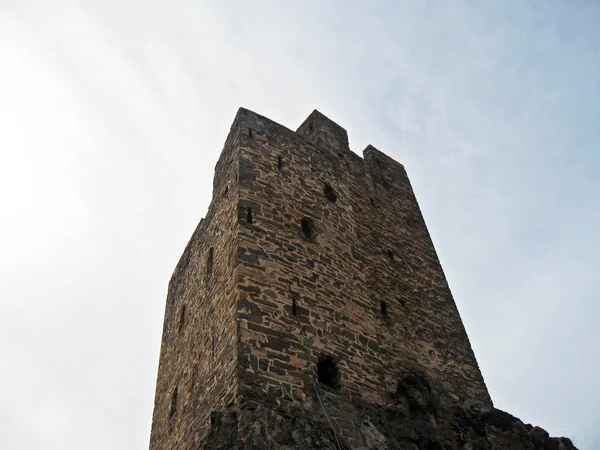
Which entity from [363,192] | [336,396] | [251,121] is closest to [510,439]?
[336,396]

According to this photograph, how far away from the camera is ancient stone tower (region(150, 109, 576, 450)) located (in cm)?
806

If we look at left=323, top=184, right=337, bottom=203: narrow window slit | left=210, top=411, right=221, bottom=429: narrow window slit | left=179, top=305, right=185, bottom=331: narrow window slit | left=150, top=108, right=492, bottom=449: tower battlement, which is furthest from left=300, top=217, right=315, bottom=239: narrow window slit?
left=210, top=411, right=221, bottom=429: narrow window slit

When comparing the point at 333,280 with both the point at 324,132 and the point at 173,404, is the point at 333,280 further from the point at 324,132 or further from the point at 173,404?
the point at 324,132

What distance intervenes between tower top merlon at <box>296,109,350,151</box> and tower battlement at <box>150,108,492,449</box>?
0.19ft

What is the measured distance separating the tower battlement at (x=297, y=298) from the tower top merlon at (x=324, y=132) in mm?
58

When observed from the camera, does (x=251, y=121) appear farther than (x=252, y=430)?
Yes

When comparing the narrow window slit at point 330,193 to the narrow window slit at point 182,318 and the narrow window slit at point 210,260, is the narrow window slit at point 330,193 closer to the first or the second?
the narrow window slit at point 210,260

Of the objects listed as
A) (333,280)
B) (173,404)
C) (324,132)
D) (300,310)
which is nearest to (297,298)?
(300,310)

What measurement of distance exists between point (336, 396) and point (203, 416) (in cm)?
216

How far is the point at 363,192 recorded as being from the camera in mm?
14312

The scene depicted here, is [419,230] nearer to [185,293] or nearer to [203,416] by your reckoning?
[185,293]

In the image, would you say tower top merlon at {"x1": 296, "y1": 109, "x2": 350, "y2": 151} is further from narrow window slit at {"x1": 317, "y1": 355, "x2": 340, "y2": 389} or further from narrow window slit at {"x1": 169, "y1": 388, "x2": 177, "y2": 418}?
narrow window slit at {"x1": 169, "y1": 388, "x2": 177, "y2": 418}

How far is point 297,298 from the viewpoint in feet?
30.4

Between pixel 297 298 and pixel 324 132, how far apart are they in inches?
264
